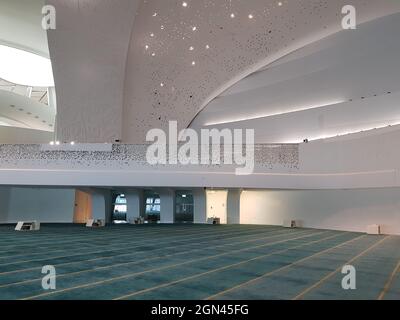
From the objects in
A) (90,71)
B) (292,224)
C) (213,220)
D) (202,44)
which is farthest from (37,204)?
(292,224)

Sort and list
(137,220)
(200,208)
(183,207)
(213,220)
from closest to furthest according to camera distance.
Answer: (213,220) < (200,208) < (137,220) < (183,207)

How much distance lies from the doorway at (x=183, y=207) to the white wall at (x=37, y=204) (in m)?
5.88

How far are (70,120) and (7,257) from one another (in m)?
12.5

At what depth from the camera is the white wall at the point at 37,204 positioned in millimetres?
18578

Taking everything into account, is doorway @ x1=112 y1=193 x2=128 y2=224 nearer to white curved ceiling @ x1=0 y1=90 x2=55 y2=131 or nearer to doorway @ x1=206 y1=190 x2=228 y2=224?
doorway @ x1=206 y1=190 x2=228 y2=224

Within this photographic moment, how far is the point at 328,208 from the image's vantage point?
15.2 metres

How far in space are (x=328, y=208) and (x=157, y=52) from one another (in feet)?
37.1

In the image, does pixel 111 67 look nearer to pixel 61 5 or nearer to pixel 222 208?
pixel 61 5

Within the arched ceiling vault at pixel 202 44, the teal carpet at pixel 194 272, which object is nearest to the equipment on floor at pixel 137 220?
the arched ceiling vault at pixel 202 44

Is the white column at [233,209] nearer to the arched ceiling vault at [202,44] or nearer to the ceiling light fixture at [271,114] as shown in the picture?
the ceiling light fixture at [271,114]

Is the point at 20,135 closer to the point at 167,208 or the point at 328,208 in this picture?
the point at 167,208

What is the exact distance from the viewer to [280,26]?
15352mm

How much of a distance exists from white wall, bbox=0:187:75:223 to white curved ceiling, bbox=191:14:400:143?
29.7ft

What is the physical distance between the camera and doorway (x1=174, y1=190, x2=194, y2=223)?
65.0 ft
